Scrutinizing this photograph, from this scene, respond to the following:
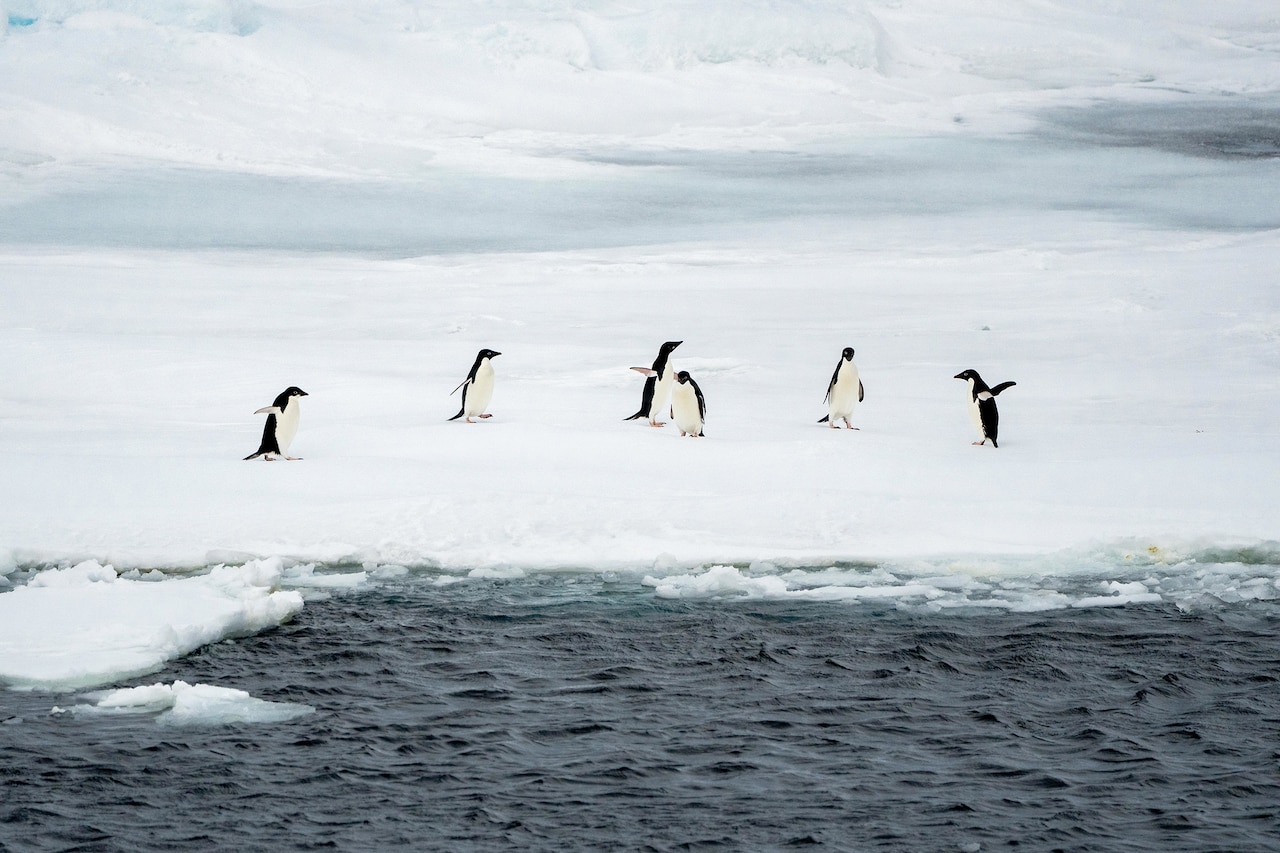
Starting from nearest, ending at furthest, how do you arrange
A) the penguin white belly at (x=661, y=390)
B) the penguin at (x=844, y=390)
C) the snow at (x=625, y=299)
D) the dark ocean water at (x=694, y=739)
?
the dark ocean water at (x=694, y=739), the snow at (x=625, y=299), the penguin at (x=844, y=390), the penguin white belly at (x=661, y=390)

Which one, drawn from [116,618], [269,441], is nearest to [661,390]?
[269,441]

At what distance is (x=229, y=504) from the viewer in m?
7.74

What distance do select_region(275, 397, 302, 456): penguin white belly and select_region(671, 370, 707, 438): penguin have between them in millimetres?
2814

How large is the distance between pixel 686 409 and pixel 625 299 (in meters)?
10.9

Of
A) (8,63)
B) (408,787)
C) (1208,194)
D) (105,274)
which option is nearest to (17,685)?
(408,787)

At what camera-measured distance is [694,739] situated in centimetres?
454

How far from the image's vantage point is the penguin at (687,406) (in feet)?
32.7

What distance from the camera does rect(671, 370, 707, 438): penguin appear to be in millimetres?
9953

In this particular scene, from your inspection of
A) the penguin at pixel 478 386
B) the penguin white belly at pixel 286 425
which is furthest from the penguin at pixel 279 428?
the penguin at pixel 478 386

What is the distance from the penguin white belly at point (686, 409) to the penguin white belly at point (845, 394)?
113 centimetres

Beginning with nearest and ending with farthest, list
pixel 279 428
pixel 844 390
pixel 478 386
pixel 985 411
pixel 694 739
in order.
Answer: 1. pixel 694 739
2. pixel 279 428
3. pixel 985 411
4. pixel 844 390
5. pixel 478 386

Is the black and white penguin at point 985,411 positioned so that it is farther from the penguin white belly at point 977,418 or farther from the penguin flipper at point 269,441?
the penguin flipper at point 269,441

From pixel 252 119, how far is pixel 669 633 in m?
32.7

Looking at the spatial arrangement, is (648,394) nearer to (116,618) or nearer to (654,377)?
(654,377)
